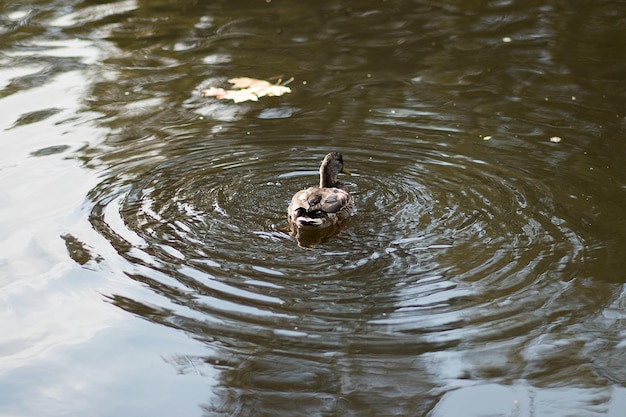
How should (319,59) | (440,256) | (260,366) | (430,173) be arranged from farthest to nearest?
(319,59), (430,173), (440,256), (260,366)

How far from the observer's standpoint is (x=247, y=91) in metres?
11.1

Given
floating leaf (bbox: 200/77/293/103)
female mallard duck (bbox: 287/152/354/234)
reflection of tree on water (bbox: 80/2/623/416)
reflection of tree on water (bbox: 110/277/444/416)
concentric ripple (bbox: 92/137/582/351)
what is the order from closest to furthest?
reflection of tree on water (bbox: 110/277/444/416), reflection of tree on water (bbox: 80/2/623/416), concentric ripple (bbox: 92/137/582/351), female mallard duck (bbox: 287/152/354/234), floating leaf (bbox: 200/77/293/103)

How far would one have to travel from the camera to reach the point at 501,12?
13.8 meters

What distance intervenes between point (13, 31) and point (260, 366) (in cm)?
989

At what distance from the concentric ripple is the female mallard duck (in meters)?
0.15

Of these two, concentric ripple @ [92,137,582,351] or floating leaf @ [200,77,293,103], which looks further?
floating leaf @ [200,77,293,103]

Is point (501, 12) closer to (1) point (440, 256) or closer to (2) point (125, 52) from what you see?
(2) point (125, 52)

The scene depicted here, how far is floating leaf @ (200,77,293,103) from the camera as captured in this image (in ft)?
36.2

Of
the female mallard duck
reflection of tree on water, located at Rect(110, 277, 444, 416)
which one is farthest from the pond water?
the female mallard duck

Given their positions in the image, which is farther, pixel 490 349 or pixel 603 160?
pixel 603 160

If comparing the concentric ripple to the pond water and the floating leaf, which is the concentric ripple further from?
the floating leaf

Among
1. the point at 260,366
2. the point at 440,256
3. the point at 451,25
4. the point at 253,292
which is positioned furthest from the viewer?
the point at 451,25

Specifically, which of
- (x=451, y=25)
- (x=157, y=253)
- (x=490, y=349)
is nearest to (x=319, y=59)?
(x=451, y=25)

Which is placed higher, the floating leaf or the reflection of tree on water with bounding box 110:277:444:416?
the reflection of tree on water with bounding box 110:277:444:416
